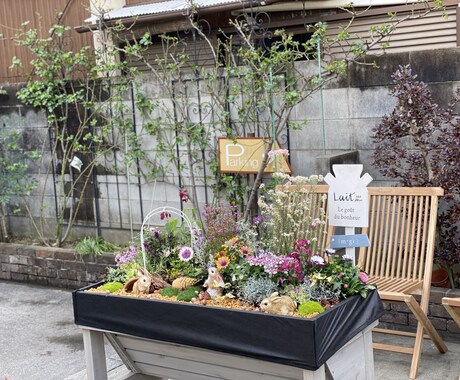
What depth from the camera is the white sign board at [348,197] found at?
13.2ft

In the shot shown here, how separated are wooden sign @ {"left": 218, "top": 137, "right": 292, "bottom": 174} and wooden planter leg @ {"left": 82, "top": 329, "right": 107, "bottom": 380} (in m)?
2.35

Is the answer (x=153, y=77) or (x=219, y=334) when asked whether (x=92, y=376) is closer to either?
(x=219, y=334)

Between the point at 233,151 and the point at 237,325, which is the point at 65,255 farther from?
the point at 237,325

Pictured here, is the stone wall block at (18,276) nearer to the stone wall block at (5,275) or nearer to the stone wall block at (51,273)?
the stone wall block at (5,275)

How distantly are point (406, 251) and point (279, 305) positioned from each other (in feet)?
5.95

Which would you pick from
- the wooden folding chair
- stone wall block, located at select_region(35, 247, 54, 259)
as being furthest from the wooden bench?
stone wall block, located at select_region(35, 247, 54, 259)

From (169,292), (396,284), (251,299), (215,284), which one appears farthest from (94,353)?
(396,284)

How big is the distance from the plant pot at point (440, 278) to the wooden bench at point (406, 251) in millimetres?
165

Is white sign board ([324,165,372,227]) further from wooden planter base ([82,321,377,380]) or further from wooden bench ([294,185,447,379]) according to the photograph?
wooden planter base ([82,321,377,380])

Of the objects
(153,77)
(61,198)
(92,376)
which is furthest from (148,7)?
(92,376)

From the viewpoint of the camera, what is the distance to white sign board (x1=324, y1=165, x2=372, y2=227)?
4.04m

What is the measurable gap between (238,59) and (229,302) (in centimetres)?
329

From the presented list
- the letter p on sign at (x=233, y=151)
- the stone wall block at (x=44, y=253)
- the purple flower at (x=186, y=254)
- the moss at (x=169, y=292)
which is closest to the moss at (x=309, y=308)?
the moss at (x=169, y=292)

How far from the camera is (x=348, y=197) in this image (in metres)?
4.11
